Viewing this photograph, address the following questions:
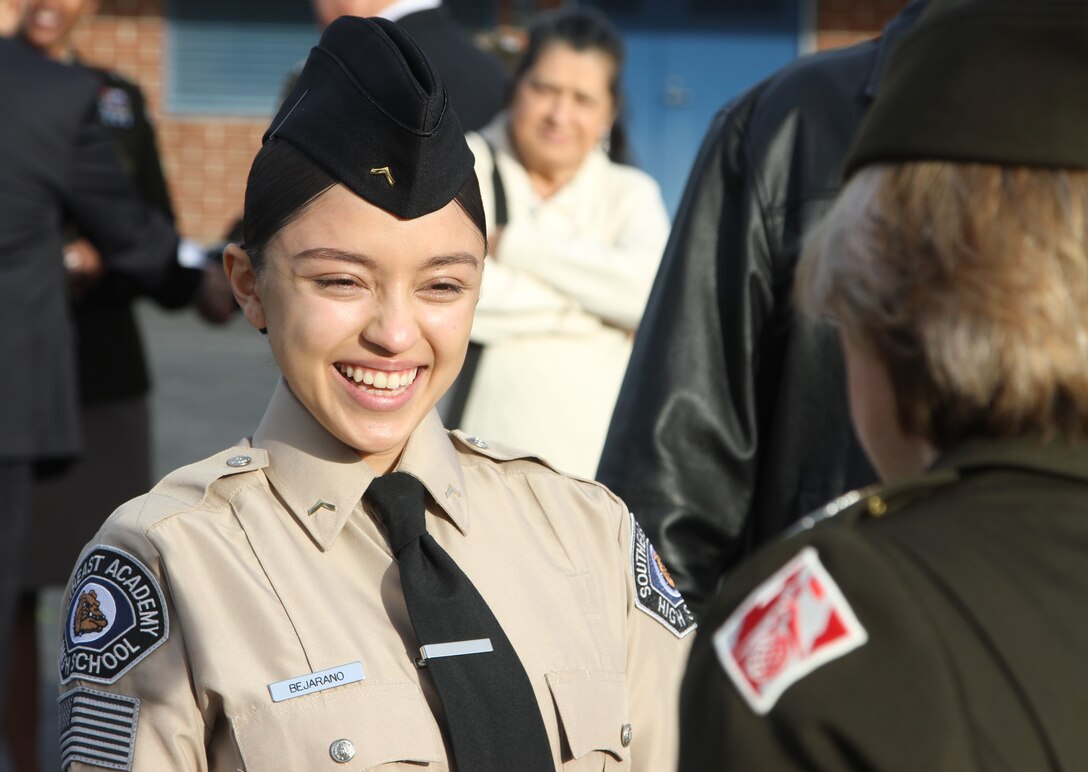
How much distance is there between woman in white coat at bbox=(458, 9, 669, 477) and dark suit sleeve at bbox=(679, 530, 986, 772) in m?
2.29

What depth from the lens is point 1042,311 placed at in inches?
43.7

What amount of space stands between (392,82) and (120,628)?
732mm

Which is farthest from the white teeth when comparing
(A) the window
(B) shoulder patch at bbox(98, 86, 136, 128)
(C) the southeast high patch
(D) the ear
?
(A) the window

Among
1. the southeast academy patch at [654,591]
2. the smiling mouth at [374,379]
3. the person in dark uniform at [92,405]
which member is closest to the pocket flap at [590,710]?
the southeast academy patch at [654,591]

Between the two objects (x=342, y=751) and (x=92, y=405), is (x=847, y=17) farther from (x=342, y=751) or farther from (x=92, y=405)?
(x=342, y=751)

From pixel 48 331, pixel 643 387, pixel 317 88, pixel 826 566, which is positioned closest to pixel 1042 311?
pixel 826 566

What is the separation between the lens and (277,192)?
1877 mm

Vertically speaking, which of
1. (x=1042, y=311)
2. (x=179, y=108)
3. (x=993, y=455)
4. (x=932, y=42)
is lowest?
(x=179, y=108)

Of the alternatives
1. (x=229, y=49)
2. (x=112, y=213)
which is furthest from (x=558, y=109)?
(x=229, y=49)

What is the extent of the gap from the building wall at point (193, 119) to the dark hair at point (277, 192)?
1160 cm

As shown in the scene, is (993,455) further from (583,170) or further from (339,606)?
(583,170)

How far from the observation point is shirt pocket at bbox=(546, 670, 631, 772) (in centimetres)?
182

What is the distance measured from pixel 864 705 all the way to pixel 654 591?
0.96 m

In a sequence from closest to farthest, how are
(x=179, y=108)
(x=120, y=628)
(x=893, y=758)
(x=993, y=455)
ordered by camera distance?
(x=893, y=758) < (x=993, y=455) < (x=120, y=628) < (x=179, y=108)
